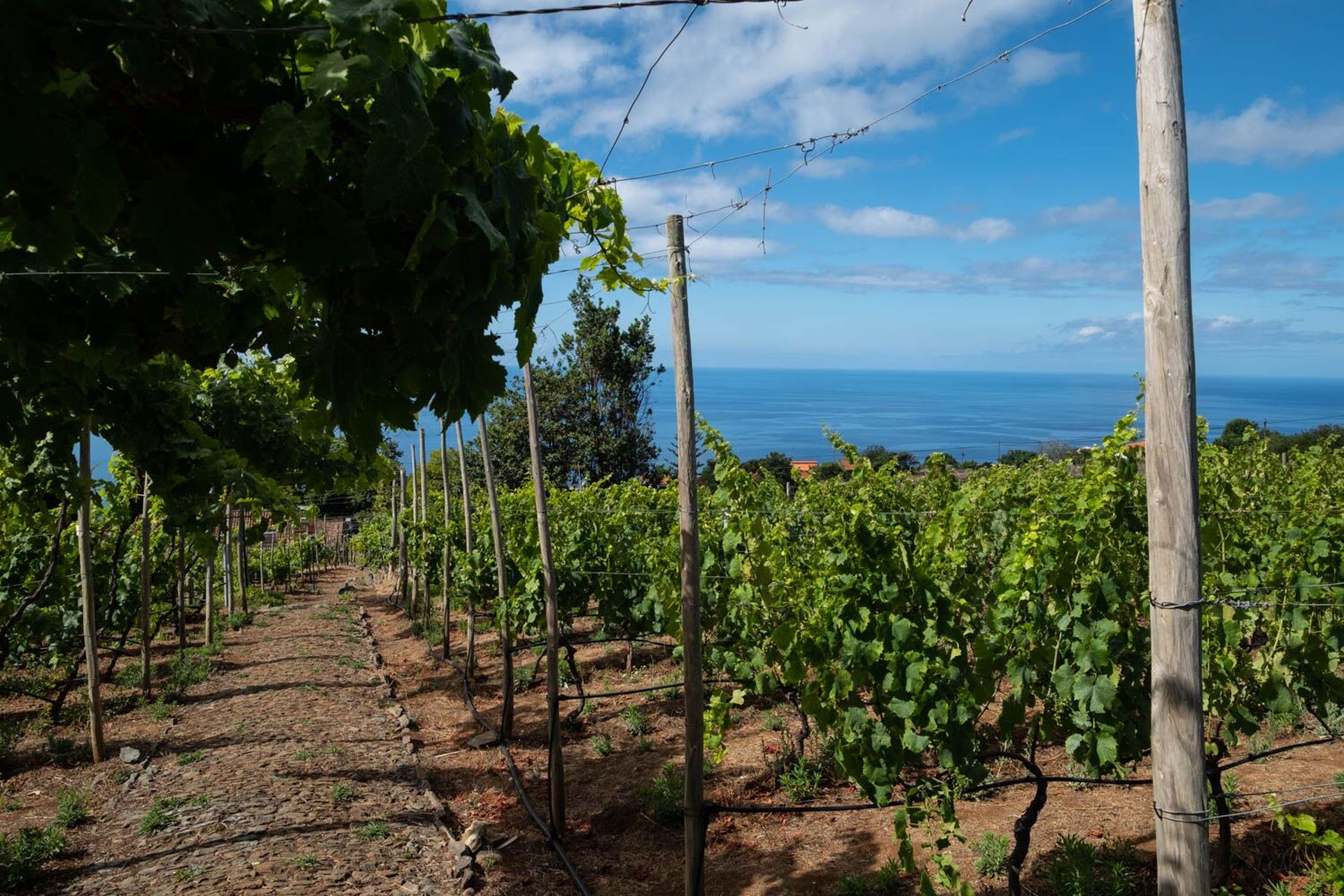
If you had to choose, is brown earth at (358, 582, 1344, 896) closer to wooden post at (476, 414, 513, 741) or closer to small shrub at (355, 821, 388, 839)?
wooden post at (476, 414, 513, 741)

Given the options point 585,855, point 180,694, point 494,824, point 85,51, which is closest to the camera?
point 85,51

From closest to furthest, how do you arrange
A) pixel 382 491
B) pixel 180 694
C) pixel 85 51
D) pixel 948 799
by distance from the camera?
pixel 85 51 < pixel 948 799 < pixel 180 694 < pixel 382 491

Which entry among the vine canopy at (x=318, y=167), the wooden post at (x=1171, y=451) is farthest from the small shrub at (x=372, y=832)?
the wooden post at (x=1171, y=451)

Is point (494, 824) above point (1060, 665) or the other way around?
the other way around

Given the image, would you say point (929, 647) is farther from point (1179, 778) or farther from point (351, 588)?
point (351, 588)

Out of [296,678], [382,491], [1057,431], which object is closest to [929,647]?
[296,678]

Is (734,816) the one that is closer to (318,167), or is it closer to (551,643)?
(551,643)

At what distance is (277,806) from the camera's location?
18.7 ft

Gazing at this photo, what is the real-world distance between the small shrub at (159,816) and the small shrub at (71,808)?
37 cm

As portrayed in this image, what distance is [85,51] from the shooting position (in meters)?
1.35

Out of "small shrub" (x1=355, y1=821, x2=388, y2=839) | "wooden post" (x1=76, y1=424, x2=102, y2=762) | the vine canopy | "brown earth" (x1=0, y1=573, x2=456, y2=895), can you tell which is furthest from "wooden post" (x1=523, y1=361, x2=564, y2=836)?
the vine canopy

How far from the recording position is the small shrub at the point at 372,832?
531cm

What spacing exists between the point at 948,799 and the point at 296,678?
830 cm

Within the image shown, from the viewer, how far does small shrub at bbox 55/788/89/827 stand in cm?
541
